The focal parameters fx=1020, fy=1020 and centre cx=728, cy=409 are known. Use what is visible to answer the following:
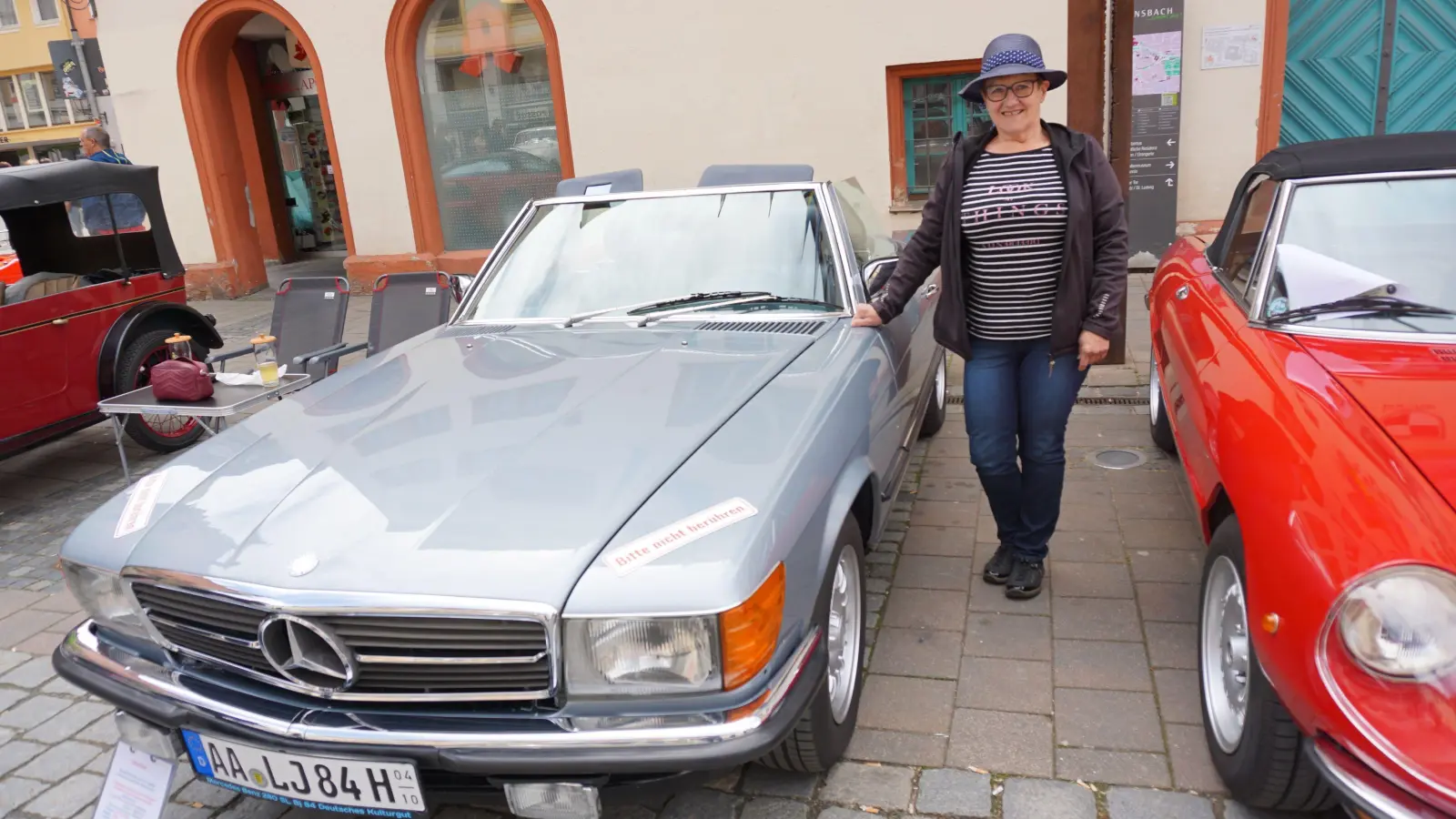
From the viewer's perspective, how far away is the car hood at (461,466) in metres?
2.22

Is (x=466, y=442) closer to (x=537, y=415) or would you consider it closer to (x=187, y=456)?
(x=537, y=415)

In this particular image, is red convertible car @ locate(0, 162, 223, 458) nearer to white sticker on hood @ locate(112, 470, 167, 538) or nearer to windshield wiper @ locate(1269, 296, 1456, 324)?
white sticker on hood @ locate(112, 470, 167, 538)

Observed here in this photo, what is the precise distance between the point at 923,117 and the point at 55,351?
24.7ft

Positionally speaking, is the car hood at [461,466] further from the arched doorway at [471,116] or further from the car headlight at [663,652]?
the arched doorway at [471,116]

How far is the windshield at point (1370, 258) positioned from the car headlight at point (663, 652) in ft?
6.72

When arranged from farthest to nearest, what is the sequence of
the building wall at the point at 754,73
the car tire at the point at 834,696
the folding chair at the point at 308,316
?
1. the building wall at the point at 754,73
2. the folding chair at the point at 308,316
3. the car tire at the point at 834,696

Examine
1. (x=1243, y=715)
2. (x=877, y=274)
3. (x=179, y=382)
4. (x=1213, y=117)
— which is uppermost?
(x=1213, y=117)

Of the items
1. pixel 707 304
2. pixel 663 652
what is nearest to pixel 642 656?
pixel 663 652

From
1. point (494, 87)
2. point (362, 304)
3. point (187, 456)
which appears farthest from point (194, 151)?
point (187, 456)

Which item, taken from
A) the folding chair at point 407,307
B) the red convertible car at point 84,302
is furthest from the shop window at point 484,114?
the folding chair at point 407,307

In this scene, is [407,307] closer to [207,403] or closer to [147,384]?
[207,403]

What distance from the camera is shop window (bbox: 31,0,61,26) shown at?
105 ft

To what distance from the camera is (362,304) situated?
1123 cm

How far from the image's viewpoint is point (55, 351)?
19.0 ft
